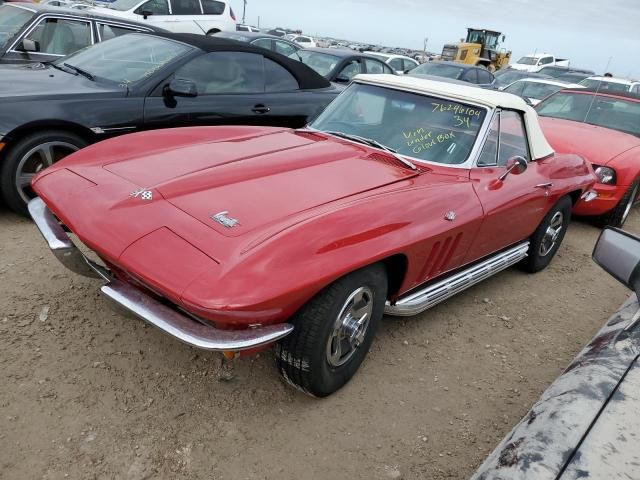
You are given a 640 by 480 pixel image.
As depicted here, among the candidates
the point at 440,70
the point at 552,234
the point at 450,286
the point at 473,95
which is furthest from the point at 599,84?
the point at 450,286

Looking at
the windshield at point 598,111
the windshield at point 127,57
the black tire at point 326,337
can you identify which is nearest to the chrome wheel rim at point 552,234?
the black tire at point 326,337

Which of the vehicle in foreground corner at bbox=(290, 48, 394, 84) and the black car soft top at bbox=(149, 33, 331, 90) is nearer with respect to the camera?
the black car soft top at bbox=(149, 33, 331, 90)

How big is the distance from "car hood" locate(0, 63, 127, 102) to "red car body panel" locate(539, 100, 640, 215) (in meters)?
4.60

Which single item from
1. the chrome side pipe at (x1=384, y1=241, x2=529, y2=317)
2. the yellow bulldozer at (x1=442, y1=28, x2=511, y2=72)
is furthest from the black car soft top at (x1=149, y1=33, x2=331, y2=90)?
the yellow bulldozer at (x1=442, y1=28, x2=511, y2=72)

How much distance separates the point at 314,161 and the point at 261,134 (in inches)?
28.8

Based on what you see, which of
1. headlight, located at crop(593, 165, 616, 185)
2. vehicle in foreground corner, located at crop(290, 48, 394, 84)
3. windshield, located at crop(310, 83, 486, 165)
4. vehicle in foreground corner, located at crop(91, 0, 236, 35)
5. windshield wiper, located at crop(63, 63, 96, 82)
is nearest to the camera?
windshield, located at crop(310, 83, 486, 165)

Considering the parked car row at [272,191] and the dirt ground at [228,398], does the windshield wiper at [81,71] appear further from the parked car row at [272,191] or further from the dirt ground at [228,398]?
the dirt ground at [228,398]

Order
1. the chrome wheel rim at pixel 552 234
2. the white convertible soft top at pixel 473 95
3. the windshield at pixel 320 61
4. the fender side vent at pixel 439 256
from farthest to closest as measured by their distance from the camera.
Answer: the windshield at pixel 320 61
the chrome wheel rim at pixel 552 234
the white convertible soft top at pixel 473 95
the fender side vent at pixel 439 256

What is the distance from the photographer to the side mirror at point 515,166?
10.6 ft

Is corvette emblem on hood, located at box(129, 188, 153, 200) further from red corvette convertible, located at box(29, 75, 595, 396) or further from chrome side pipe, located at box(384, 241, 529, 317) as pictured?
chrome side pipe, located at box(384, 241, 529, 317)

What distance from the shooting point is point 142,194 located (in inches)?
93.1

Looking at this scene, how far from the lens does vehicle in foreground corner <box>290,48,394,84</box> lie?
821cm

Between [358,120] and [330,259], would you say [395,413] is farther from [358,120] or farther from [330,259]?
[358,120]

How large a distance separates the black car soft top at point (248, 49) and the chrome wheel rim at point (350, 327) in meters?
3.51
